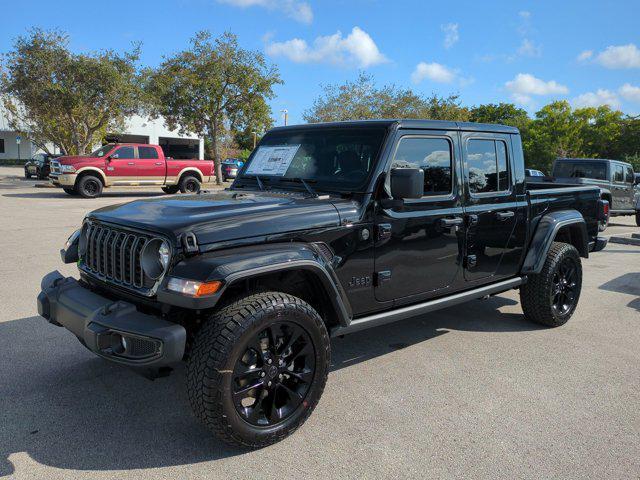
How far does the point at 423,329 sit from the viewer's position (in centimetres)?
483

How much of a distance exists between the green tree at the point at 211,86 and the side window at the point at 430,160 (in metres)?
21.4

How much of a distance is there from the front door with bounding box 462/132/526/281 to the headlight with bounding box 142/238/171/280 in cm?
235

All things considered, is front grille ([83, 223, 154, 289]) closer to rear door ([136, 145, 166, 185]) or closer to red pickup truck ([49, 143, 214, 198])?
red pickup truck ([49, 143, 214, 198])

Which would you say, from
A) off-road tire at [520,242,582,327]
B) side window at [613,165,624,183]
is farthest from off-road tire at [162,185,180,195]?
off-road tire at [520,242,582,327]

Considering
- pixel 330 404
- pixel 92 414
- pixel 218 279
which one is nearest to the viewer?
pixel 218 279

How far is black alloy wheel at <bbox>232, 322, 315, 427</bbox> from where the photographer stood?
2752 mm

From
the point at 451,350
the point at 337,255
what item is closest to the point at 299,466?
the point at 337,255

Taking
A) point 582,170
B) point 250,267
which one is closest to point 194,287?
point 250,267

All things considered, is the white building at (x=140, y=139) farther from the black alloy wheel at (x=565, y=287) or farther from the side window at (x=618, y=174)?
the black alloy wheel at (x=565, y=287)

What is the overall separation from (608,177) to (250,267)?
43.0 ft

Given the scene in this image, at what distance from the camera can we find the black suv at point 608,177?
42.5 feet

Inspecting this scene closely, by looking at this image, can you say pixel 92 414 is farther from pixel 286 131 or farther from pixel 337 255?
pixel 286 131

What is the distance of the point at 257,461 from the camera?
270cm

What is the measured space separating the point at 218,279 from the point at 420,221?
65.1 inches
